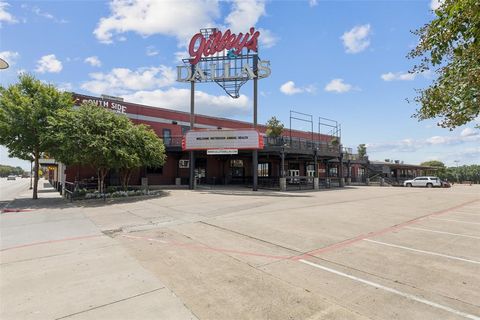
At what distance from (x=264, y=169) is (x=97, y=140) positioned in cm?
2545

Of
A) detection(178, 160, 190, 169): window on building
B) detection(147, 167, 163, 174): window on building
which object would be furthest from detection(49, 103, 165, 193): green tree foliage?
detection(178, 160, 190, 169): window on building

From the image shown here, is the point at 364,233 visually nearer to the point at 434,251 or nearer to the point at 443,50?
the point at 434,251

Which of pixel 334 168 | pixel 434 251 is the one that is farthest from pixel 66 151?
pixel 334 168

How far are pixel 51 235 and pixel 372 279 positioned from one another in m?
9.96

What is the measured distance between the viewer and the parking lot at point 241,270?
172 inches

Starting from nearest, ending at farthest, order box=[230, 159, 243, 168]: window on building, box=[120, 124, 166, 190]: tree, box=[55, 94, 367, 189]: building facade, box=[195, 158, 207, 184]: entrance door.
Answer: box=[120, 124, 166, 190]: tree
box=[55, 94, 367, 189]: building facade
box=[195, 158, 207, 184]: entrance door
box=[230, 159, 243, 168]: window on building

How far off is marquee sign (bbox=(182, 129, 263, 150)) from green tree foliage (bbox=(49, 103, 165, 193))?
685 centimetres

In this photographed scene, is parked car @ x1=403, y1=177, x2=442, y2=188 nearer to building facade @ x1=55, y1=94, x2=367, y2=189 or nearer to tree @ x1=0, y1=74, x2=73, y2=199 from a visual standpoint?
building facade @ x1=55, y1=94, x2=367, y2=189

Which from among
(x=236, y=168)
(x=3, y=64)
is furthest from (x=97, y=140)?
(x=236, y=168)

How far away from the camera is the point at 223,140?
2842 centimetres

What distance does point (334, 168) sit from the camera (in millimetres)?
54219

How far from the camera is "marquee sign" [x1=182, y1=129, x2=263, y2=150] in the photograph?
27516 millimetres

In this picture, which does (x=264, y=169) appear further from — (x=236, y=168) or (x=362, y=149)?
(x=362, y=149)

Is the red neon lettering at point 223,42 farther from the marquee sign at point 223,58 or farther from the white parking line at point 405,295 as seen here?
the white parking line at point 405,295
